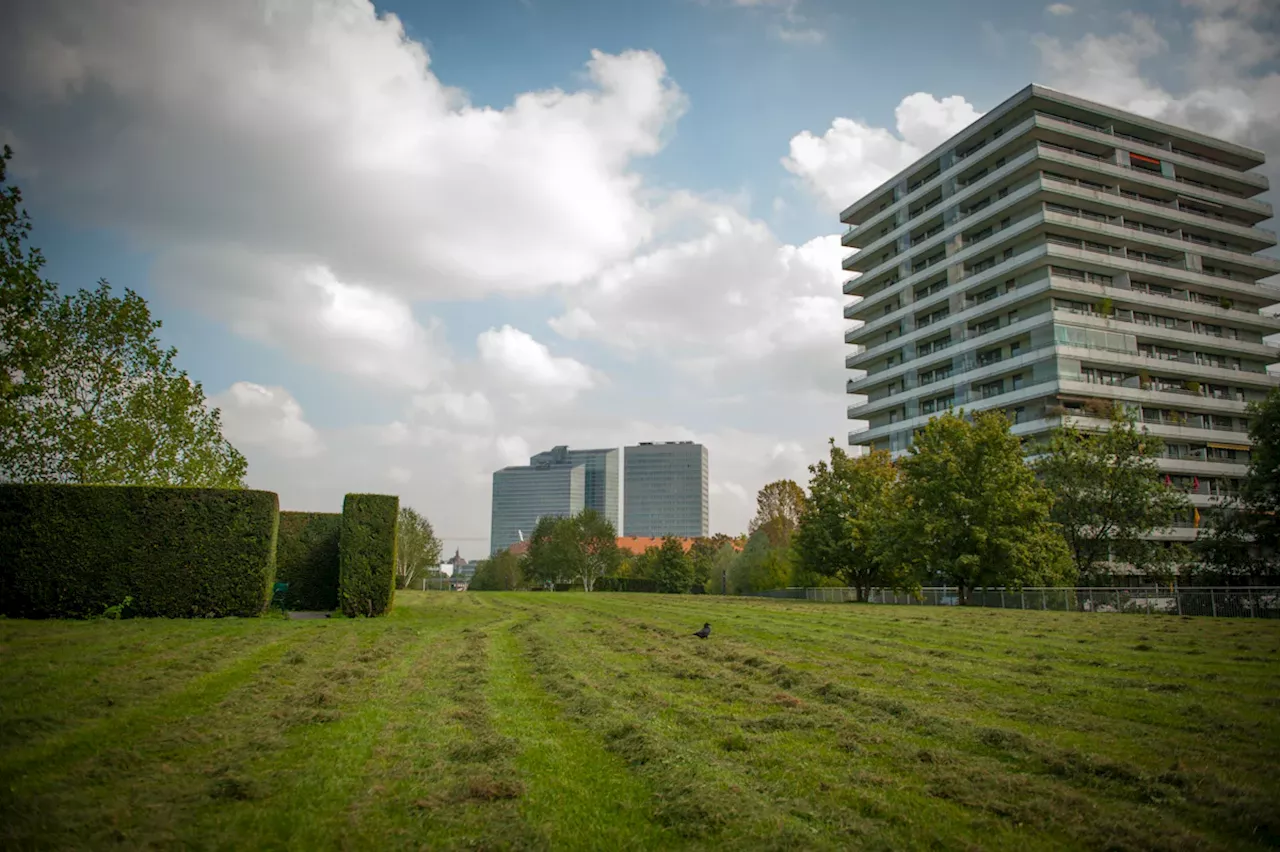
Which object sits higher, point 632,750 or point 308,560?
point 308,560

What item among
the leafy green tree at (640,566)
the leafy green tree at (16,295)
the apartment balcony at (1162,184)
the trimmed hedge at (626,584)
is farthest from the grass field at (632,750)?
the trimmed hedge at (626,584)

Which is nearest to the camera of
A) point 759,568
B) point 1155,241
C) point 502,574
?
point 759,568

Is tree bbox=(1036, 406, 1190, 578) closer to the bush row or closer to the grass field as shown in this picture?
the grass field

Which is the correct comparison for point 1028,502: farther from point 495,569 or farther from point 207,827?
point 495,569

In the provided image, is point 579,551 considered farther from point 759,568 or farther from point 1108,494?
point 1108,494

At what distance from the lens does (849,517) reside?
149ft

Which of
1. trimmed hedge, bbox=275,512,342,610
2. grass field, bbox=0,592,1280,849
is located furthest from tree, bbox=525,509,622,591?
grass field, bbox=0,592,1280,849

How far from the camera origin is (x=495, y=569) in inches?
3748

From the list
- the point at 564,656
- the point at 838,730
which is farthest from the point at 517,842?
the point at 564,656

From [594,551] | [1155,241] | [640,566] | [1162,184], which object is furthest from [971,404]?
[594,551]

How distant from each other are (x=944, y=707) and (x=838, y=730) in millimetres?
1898

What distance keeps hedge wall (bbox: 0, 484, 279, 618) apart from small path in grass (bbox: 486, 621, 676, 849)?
15.2 meters

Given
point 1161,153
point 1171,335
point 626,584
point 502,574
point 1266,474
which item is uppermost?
point 1161,153

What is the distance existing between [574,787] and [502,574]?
9175 centimetres
